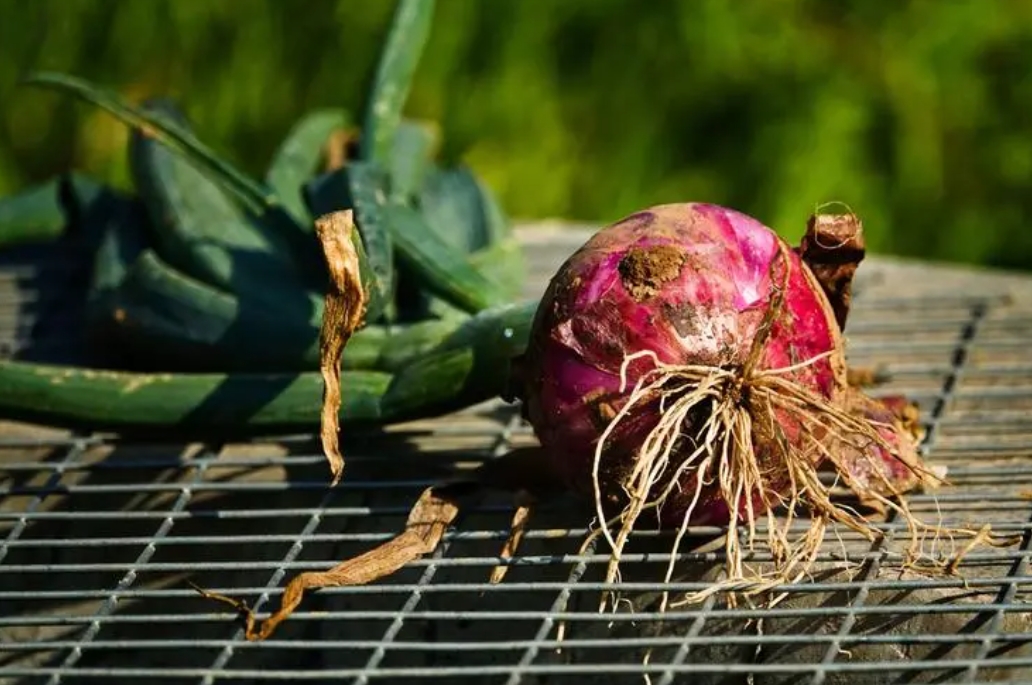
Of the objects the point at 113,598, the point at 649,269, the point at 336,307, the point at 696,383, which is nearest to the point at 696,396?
the point at 696,383

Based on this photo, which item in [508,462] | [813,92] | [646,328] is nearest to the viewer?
[646,328]

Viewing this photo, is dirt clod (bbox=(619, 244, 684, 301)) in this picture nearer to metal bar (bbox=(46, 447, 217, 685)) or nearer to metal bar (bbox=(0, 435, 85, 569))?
metal bar (bbox=(46, 447, 217, 685))

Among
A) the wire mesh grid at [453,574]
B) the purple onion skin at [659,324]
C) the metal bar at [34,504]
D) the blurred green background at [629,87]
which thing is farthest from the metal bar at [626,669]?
the blurred green background at [629,87]

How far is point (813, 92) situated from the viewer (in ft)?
13.0

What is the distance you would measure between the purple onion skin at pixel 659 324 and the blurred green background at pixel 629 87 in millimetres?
2231

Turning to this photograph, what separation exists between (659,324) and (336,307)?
33 centimetres

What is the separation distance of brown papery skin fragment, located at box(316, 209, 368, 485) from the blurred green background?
7.53 feet

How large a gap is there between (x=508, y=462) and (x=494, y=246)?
0.67 m

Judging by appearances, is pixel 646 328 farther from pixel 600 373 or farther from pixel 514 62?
pixel 514 62

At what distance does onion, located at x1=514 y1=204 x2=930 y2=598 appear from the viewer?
5.49ft

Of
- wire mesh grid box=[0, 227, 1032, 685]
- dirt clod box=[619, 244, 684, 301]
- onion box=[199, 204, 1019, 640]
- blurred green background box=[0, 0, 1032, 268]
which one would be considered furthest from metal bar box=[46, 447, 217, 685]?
blurred green background box=[0, 0, 1032, 268]

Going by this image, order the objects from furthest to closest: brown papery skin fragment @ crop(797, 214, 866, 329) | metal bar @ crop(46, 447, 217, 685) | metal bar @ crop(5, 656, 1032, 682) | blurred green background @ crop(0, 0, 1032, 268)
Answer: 1. blurred green background @ crop(0, 0, 1032, 268)
2. brown papery skin fragment @ crop(797, 214, 866, 329)
3. metal bar @ crop(46, 447, 217, 685)
4. metal bar @ crop(5, 656, 1032, 682)

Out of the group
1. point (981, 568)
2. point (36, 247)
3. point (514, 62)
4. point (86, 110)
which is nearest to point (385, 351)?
point (981, 568)

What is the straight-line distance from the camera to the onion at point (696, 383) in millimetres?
1673
